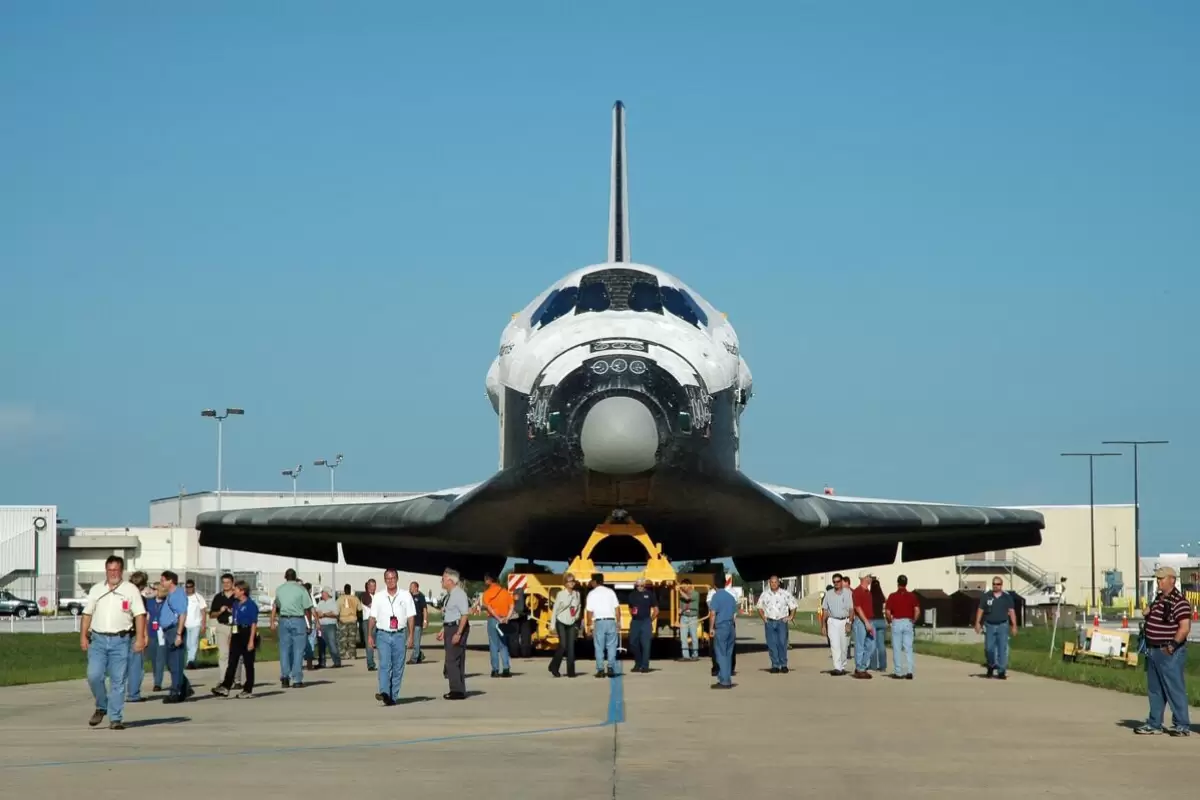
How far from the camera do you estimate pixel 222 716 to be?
41.4 ft

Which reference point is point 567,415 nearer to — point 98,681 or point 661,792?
point 98,681

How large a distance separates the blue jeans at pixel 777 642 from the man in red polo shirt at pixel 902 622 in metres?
1.27

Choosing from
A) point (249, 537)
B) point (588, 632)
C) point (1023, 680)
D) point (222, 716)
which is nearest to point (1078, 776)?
point (222, 716)

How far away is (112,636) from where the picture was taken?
11703 millimetres

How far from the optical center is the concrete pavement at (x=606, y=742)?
26.9ft

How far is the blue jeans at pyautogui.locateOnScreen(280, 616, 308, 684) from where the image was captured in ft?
54.3

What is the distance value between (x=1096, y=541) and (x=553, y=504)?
236 feet

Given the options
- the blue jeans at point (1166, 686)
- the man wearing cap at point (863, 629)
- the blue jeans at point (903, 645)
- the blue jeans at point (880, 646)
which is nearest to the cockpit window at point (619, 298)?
the man wearing cap at point (863, 629)

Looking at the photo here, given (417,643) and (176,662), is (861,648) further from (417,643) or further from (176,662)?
(176,662)

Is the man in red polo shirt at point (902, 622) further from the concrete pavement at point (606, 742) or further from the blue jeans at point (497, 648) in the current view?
the blue jeans at point (497, 648)

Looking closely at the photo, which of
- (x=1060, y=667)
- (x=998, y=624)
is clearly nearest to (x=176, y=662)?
(x=998, y=624)

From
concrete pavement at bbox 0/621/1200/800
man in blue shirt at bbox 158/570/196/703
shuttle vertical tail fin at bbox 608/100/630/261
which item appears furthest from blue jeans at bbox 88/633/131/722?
shuttle vertical tail fin at bbox 608/100/630/261

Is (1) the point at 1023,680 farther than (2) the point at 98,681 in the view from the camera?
Yes

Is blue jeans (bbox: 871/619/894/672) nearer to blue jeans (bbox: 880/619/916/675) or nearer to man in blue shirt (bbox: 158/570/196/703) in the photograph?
blue jeans (bbox: 880/619/916/675)
